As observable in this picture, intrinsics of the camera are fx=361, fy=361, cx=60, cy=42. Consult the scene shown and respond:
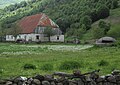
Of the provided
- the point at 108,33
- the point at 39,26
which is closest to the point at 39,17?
the point at 39,26

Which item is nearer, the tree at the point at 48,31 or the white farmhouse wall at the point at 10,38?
the tree at the point at 48,31

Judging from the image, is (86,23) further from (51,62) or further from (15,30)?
(51,62)

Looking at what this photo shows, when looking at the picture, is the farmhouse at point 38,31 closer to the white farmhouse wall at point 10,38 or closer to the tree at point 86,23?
the white farmhouse wall at point 10,38

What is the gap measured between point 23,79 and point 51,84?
143 cm

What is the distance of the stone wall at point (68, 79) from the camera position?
17672 mm

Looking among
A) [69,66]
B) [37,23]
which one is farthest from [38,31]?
[69,66]

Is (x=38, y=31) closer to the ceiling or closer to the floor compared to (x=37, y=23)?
closer to the floor

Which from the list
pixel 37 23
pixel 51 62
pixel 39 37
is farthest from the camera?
pixel 37 23

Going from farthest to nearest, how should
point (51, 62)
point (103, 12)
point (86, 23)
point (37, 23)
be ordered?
point (103, 12) < point (86, 23) < point (37, 23) < point (51, 62)

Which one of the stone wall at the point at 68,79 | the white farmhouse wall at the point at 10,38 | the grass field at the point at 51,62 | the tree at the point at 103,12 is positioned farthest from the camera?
the tree at the point at 103,12

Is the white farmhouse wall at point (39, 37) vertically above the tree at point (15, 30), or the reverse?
the tree at point (15, 30)

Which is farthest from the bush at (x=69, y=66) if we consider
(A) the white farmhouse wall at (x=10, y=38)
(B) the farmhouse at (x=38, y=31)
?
(A) the white farmhouse wall at (x=10, y=38)

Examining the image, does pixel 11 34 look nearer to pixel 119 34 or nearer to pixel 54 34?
pixel 54 34

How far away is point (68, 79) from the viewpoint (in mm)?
18359
